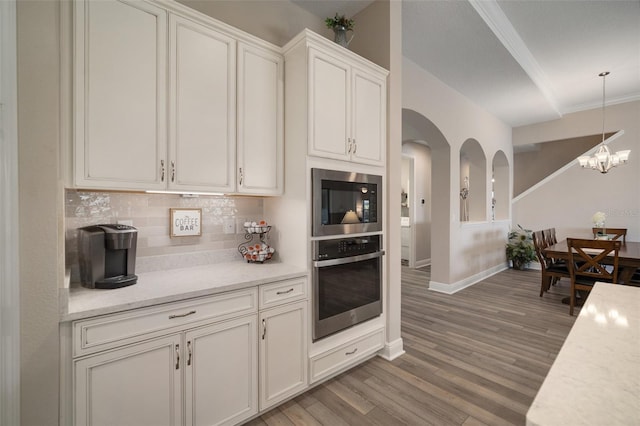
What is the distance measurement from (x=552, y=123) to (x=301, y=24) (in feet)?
19.7

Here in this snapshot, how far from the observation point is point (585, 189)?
5805 millimetres

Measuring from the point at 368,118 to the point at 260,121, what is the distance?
89 cm

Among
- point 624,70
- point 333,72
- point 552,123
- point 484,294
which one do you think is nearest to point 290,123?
point 333,72

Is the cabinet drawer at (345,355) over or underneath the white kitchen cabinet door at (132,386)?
underneath

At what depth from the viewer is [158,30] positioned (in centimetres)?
173

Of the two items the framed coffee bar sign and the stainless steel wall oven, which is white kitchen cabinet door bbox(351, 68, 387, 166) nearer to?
the stainless steel wall oven

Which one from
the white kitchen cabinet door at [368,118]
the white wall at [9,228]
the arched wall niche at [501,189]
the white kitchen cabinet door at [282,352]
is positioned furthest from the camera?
the arched wall niche at [501,189]

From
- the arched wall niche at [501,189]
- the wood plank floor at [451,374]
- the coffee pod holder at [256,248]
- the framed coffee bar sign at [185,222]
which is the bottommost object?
the wood plank floor at [451,374]

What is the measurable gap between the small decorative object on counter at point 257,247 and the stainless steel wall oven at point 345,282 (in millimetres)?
421

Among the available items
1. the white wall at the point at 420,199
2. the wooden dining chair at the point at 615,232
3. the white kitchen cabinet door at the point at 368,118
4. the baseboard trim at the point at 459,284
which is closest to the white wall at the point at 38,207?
the white kitchen cabinet door at the point at 368,118

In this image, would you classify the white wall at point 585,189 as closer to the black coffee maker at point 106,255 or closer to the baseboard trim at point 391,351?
the baseboard trim at point 391,351

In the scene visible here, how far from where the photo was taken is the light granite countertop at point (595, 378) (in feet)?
1.72

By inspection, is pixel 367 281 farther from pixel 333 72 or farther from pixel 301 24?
pixel 301 24

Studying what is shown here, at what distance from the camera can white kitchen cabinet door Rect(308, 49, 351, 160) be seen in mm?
2105
